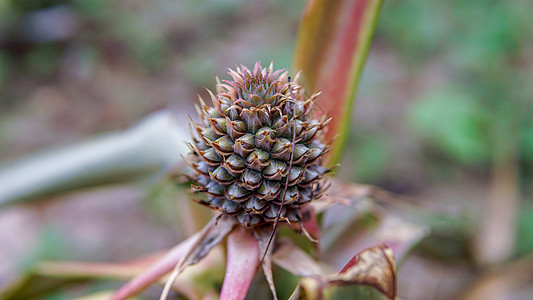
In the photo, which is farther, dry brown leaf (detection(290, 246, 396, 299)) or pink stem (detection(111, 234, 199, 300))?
pink stem (detection(111, 234, 199, 300))

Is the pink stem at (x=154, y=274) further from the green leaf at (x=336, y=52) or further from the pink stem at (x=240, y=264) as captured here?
the green leaf at (x=336, y=52)

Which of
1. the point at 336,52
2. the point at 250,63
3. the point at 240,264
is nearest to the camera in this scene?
the point at 240,264

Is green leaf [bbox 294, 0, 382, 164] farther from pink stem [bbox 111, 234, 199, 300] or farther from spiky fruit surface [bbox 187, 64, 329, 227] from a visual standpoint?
pink stem [bbox 111, 234, 199, 300]

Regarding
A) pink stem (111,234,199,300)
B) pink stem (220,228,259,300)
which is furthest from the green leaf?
pink stem (111,234,199,300)

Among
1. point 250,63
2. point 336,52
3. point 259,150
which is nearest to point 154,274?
point 259,150

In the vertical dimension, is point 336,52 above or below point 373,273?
above

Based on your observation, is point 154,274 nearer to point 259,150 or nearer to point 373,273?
point 259,150
